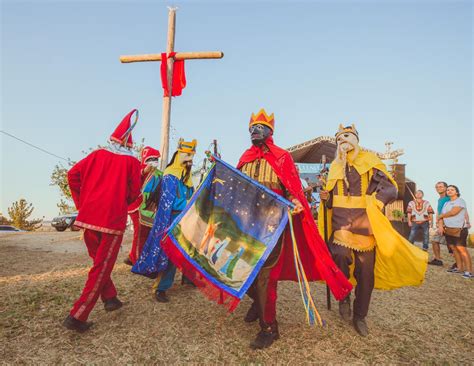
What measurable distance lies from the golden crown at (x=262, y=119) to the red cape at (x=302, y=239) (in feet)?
0.62

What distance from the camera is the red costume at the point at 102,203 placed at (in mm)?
3197

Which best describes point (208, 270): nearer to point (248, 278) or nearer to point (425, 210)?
point (248, 278)

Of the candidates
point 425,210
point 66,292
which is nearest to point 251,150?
point 66,292

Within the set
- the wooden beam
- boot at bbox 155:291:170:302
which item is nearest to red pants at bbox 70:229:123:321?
boot at bbox 155:291:170:302

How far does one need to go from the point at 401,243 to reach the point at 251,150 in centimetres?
214

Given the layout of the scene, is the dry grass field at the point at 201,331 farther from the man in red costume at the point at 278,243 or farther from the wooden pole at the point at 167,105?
the wooden pole at the point at 167,105

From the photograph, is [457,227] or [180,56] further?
[457,227]

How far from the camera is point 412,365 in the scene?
2893 mm

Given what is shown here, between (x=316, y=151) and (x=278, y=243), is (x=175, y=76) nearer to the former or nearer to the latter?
(x=278, y=243)

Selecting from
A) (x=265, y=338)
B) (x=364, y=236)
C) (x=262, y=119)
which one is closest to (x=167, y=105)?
(x=262, y=119)

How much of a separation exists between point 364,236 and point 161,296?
2.91 metres

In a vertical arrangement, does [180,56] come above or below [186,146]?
above

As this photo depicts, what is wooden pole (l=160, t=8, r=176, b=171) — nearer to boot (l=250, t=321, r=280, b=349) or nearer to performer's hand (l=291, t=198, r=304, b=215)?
performer's hand (l=291, t=198, r=304, b=215)

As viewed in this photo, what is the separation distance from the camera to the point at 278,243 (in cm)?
320
